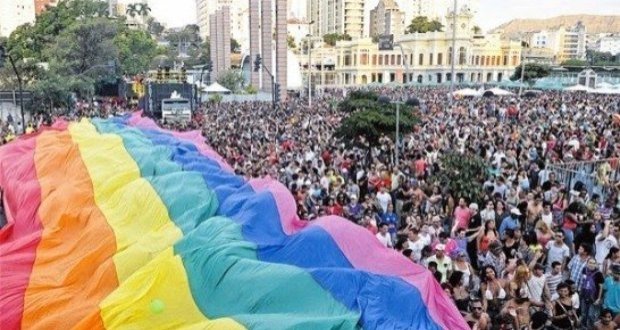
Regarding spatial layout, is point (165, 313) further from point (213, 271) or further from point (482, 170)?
point (482, 170)

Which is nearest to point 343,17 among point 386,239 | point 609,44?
point 609,44

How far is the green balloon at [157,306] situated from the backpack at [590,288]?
441cm

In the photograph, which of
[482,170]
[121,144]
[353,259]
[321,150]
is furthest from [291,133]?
[353,259]

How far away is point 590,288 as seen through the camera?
22.9 ft

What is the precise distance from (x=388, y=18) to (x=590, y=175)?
113079 millimetres

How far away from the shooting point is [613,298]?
260 inches

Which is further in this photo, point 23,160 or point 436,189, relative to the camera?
point 23,160

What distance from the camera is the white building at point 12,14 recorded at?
114m

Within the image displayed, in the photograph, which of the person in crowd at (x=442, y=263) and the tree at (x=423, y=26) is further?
the tree at (x=423, y=26)

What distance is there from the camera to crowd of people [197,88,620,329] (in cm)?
670

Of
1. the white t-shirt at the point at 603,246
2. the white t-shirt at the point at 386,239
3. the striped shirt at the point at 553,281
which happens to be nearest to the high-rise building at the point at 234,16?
the white t-shirt at the point at 386,239

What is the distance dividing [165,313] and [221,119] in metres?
20.0

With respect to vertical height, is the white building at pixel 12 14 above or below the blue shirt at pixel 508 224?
above

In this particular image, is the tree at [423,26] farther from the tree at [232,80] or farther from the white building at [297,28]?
the tree at [232,80]
